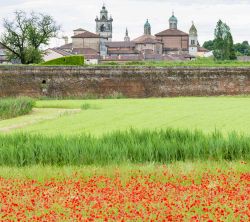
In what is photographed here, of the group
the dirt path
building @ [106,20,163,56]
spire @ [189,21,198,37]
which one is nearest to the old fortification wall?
the dirt path

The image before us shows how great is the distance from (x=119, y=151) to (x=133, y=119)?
9.31 meters

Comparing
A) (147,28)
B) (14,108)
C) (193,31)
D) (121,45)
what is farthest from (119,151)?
(147,28)

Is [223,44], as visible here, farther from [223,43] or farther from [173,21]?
[173,21]

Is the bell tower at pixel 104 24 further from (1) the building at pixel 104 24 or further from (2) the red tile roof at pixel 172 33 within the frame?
(2) the red tile roof at pixel 172 33

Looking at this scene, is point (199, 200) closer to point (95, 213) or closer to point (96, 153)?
point (95, 213)

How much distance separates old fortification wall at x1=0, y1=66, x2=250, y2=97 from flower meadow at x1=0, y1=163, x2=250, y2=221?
25684 mm

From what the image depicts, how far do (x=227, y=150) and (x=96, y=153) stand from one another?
2474 mm

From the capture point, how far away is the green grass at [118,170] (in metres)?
10.6

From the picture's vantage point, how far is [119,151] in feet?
39.8

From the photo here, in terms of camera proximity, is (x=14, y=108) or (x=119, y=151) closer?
(x=119, y=151)

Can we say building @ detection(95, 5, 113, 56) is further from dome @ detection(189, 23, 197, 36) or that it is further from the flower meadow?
the flower meadow

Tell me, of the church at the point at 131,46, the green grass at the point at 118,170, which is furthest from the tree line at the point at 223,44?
the green grass at the point at 118,170

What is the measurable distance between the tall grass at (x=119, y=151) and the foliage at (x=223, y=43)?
197ft

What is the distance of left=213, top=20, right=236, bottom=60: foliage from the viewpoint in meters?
72.3
